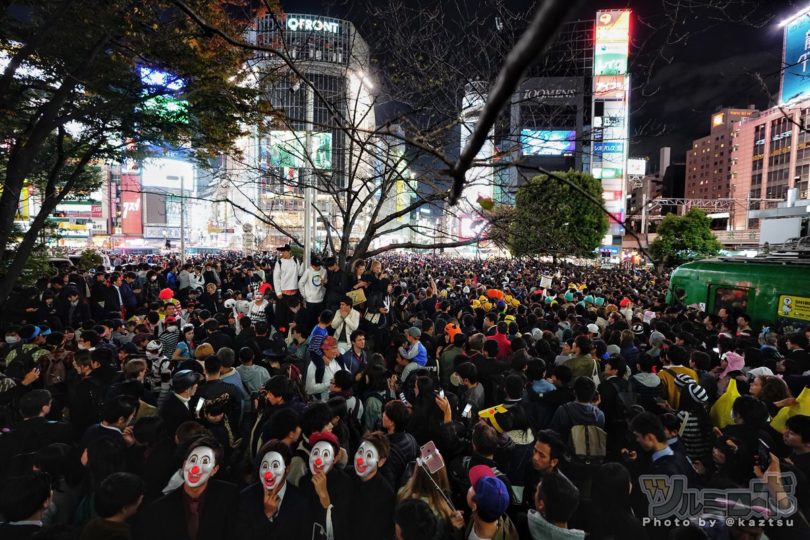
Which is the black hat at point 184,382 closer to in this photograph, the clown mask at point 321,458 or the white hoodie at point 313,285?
the clown mask at point 321,458

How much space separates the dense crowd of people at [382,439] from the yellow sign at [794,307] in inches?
121

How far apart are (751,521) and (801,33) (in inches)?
647

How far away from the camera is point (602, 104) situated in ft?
183

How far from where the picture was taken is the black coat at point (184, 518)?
8.35 feet

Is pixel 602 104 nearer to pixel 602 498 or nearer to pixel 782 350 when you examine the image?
pixel 782 350

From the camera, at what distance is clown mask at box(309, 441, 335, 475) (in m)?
2.84

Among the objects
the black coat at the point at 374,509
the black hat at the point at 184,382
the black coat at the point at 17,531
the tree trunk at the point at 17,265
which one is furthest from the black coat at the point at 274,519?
the tree trunk at the point at 17,265

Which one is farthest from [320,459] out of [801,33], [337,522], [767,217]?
[767,217]

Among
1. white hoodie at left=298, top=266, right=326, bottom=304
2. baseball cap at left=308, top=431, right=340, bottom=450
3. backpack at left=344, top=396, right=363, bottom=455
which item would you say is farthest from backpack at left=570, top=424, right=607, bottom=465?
white hoodie at left=298, top=266, right=326, bottom=304

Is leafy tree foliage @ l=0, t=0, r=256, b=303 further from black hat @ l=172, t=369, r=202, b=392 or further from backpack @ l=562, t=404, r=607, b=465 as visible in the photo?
backpack @ l=562, t=404, r=607, b=465

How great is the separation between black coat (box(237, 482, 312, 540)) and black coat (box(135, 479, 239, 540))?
95 mm

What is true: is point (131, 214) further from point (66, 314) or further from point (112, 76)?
point (112, 76)

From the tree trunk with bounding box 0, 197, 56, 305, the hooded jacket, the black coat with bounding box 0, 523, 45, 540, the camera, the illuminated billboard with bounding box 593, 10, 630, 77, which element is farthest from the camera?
the illuminated billboard with bounding box 593, 10, 630, 77

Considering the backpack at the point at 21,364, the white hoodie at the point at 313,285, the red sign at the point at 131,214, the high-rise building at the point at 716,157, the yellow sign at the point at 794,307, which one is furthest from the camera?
the high-rise building at the point at 716,157
